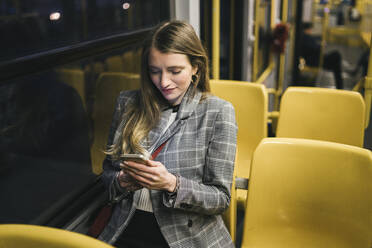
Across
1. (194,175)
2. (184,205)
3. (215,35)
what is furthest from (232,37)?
(184,205)

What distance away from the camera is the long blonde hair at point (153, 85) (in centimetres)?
139

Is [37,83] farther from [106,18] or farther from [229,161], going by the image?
[229,161]

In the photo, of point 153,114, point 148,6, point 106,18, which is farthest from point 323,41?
point 153,114

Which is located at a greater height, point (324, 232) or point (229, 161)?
point (229, 161)

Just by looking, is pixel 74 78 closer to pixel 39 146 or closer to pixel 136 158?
pixel 39 146

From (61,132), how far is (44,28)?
0.58m

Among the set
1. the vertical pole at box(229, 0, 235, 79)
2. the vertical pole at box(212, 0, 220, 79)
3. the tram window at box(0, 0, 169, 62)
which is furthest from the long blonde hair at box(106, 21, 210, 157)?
the vertical pole at box(229, 0, 235, 79)

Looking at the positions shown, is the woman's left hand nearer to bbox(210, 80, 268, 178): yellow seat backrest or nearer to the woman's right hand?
the woman's right hand

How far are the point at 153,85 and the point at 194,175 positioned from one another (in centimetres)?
42

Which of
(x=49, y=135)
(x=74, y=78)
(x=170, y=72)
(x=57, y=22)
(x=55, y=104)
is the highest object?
(x=57, y=22)

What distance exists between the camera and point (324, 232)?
1444 millimetres

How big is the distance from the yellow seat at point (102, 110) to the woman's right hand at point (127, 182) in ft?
3.04

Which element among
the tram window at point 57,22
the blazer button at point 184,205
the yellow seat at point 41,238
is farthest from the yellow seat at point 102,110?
the yellow seat at point 41,238

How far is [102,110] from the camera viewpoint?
89.1 inches
